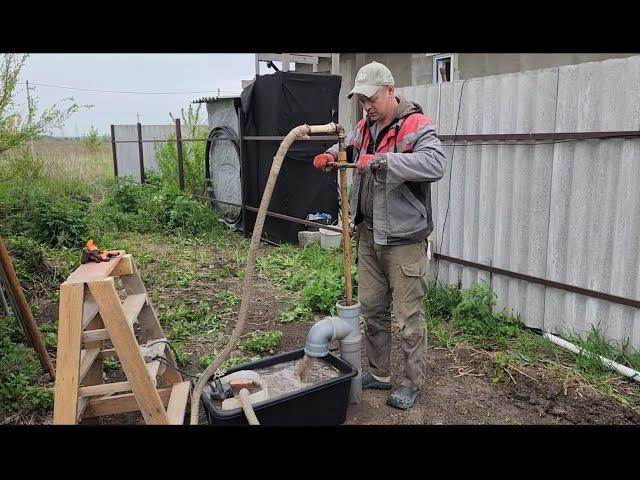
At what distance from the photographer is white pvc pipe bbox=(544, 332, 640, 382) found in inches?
137

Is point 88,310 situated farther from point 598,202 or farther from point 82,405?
point 598,202

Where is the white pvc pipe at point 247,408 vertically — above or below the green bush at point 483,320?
above

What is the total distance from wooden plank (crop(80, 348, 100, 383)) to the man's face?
2.04 m

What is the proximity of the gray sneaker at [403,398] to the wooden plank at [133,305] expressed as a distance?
1.69 metres

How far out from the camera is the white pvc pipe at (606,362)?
3479 millimetres

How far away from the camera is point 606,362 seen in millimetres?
3645

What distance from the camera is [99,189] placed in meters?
13.7

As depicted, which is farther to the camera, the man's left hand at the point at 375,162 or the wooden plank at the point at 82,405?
the man's left hand at the point at 375,162

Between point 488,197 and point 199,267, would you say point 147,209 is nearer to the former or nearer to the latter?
point 199,267

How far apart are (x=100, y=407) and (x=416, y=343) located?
6.17 ft

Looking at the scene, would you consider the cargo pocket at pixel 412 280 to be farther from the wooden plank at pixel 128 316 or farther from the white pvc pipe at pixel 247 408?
the wooden plank at pixel 128 316

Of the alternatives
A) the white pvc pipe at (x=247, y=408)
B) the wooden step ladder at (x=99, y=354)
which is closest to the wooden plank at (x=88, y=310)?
the wooden step ladder at (x=99, y=354)

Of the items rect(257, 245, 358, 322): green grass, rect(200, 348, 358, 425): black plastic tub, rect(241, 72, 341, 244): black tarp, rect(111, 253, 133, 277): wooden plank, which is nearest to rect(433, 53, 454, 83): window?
rect(241, 72, 341, 244): black tarp

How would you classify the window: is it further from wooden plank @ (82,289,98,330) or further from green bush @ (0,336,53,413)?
wooden plank @ (82,289,98,330)
